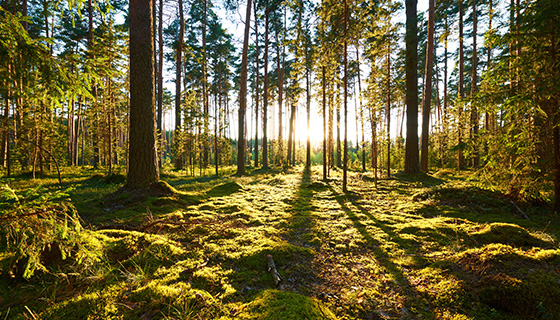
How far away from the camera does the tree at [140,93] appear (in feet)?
19.7

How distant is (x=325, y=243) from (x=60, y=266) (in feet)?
13.2

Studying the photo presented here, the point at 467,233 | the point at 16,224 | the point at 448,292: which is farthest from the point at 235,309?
the point at 467,233

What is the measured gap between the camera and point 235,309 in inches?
84.6

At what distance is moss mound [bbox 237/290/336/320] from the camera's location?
6.24ft

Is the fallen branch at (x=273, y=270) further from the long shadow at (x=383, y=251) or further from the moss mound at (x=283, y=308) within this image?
the long shadow at (x=383, y=251)

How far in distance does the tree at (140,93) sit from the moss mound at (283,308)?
5679 millimetres

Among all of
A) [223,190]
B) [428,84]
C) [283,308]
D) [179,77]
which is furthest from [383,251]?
[179,77]

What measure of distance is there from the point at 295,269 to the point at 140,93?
644 centimetres

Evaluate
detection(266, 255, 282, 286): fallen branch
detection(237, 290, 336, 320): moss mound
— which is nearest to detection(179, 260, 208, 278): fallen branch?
detection(266, 255, 282, 286): fallen branch

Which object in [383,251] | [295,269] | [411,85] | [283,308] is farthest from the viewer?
[411,85]

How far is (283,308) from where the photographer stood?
6.53ft

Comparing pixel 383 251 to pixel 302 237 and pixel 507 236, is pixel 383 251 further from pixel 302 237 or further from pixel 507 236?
pixel 507 236

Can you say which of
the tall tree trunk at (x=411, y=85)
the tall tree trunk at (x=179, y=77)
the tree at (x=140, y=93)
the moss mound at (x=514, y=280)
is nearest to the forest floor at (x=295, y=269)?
the moss mound at (x=514, y=280)

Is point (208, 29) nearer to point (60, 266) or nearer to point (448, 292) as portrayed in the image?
point (60, 266)
